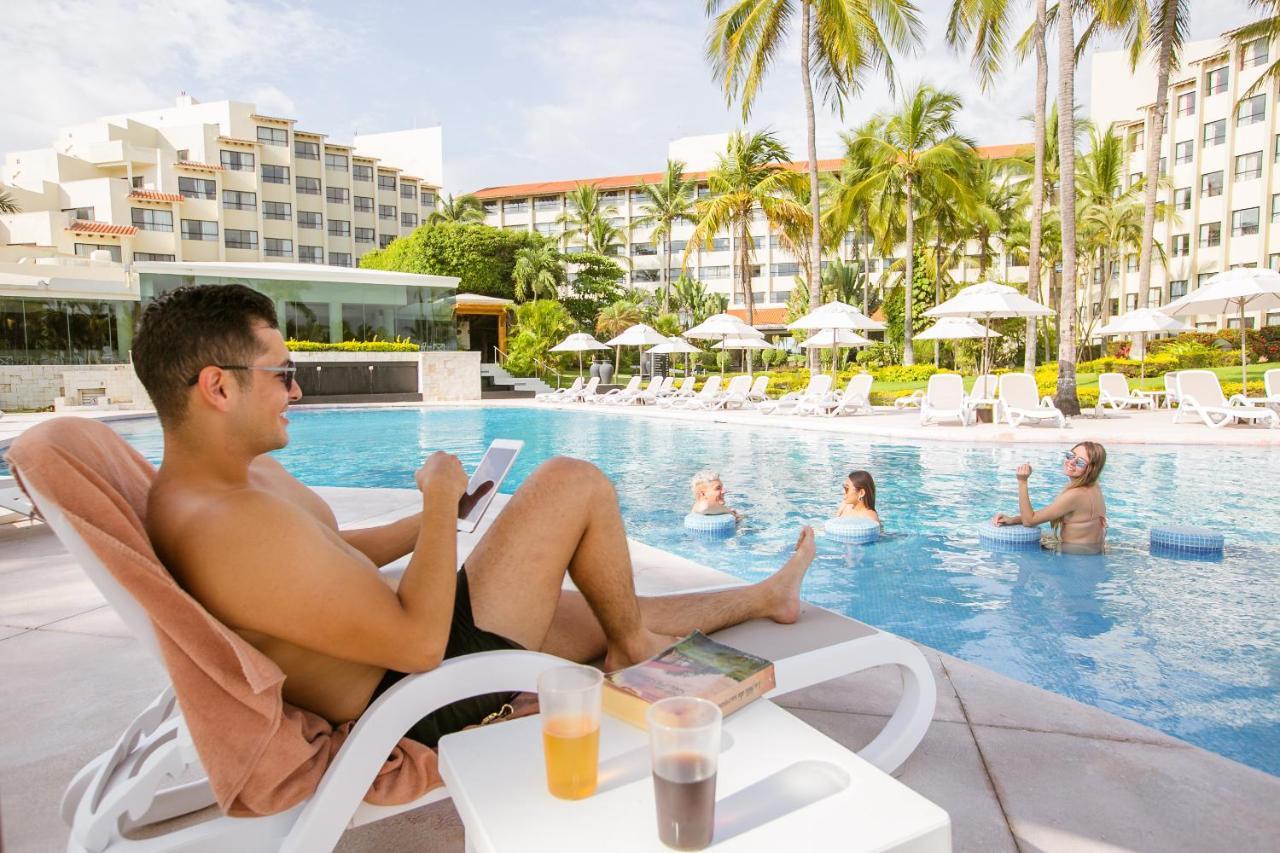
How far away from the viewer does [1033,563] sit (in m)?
5.48

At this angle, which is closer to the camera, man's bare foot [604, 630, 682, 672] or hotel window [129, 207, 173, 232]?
man's bare foot [604, 630, 682, 672]

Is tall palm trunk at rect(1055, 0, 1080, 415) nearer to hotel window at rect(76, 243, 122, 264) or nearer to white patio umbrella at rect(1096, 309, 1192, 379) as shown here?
white patio umbrella at rect(1096, 309, 1192, 379)

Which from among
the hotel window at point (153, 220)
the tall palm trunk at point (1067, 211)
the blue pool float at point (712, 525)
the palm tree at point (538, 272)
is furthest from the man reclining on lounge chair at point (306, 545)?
the hotel window at point (153, 220)

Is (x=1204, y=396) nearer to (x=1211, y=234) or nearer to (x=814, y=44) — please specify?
(x=814, y=44)

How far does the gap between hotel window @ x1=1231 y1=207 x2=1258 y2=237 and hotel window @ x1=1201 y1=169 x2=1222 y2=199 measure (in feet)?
4.46

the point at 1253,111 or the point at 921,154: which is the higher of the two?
the point at 1253,111

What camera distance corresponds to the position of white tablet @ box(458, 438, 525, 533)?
2.21 meters

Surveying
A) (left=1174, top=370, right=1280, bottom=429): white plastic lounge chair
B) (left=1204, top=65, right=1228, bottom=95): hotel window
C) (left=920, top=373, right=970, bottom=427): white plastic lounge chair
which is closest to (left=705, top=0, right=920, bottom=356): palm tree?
(left=920, top=373, right=970, bottom=427): white plastic lounge chair

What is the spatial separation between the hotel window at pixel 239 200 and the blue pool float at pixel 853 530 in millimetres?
46070

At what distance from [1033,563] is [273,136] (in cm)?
4944

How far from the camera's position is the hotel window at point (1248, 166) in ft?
109

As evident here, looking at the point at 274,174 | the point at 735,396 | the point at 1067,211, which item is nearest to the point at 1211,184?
the point at 1067,211

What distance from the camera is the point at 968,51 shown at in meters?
18.6

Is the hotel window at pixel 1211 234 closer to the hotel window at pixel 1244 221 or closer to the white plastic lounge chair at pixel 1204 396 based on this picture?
the hotel window at pixel 1244 221
